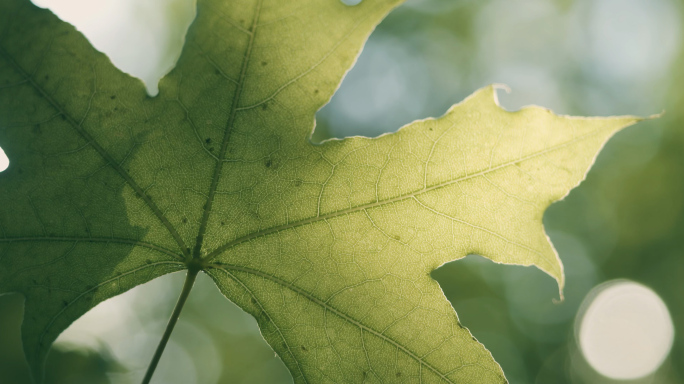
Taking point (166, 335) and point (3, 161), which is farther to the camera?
point (166, 335)

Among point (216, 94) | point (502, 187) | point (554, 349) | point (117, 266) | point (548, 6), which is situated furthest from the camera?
point (548, 6)

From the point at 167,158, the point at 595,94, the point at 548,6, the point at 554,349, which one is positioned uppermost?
the point at 548,6

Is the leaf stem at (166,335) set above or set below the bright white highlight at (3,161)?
below

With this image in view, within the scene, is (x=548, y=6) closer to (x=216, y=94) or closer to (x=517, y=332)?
(x=517, y=332)

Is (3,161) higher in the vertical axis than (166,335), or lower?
higher

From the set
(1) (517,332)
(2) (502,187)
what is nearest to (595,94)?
(1) (517,332)

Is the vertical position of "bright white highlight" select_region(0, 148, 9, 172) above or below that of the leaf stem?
above

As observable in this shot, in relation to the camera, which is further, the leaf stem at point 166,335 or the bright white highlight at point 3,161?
the leaf stem at point 166,335

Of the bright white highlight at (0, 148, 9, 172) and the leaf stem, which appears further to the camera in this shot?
the leaf stem

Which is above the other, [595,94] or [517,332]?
[595,94]

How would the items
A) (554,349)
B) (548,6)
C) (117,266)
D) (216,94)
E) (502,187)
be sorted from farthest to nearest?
(548,6)
(554,349)
(117,266)
(502,187)
(216,94)

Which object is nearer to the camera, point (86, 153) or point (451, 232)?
point (86, 153)
